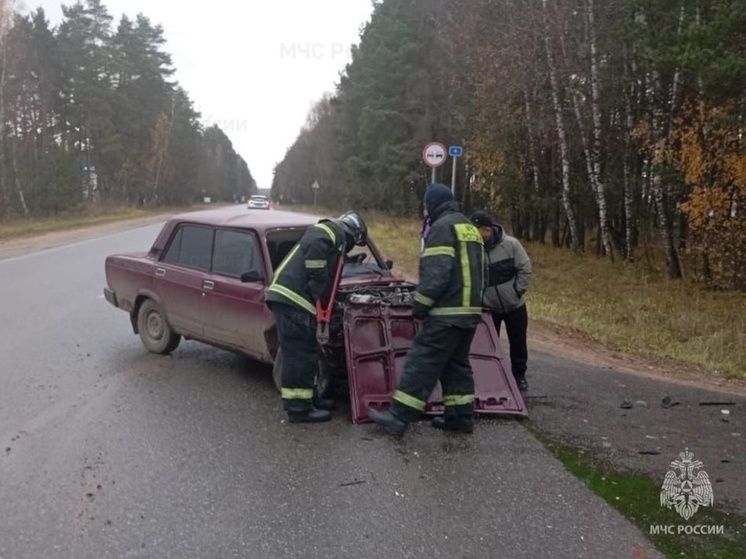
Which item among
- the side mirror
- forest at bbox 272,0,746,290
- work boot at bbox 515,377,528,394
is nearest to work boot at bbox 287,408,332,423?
the side mirror

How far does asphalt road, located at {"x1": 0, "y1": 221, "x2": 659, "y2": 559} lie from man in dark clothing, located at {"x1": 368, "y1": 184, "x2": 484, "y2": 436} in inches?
12.4

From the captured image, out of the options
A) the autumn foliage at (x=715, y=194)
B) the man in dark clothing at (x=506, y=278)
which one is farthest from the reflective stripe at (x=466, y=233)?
the autumn foliage at (x=715, y=194)

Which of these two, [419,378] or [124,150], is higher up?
[124,150]

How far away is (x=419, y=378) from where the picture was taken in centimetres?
509

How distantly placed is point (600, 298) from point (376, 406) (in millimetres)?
8930

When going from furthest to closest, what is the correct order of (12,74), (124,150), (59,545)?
(124,150)
(12,74)
(59,545)

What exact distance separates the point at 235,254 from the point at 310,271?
1.62 metres

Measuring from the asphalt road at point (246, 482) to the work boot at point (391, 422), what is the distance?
10cm

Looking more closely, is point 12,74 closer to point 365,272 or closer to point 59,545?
point 365,272

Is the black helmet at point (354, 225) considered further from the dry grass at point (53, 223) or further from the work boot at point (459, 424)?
the dry grass at point (53, 223)

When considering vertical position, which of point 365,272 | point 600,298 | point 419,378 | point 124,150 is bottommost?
point 600,298

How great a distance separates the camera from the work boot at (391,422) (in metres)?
5.11

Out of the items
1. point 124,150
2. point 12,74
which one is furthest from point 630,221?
point 124,150

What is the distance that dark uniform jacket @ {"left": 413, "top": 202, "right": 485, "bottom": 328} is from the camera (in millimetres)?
5023
